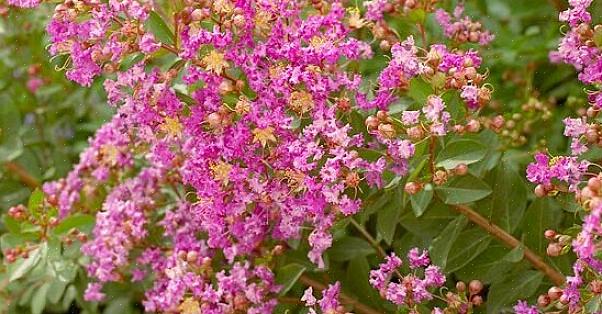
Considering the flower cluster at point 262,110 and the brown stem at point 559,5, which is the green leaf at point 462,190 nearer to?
the flower cluster at point 262,110

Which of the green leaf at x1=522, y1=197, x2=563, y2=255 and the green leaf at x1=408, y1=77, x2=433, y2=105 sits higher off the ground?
the green leaf at x1=408, y1=77, x2=433, y2=105

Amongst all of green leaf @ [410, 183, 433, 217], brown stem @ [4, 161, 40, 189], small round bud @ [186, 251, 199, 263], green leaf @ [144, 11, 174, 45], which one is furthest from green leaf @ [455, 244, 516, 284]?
brown stem @ [4, 161, 40, 189]

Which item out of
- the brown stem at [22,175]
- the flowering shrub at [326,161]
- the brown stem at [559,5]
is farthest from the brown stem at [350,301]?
the brown stem at [22,175]

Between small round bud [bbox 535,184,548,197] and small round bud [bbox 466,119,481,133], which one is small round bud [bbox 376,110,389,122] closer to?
small round bud [bbox 466,119,481,133]

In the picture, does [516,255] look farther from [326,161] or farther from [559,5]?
[559,5]

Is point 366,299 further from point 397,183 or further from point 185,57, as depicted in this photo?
point 185,57

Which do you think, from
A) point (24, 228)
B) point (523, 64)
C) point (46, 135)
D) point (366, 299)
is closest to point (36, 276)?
point (24, 228)

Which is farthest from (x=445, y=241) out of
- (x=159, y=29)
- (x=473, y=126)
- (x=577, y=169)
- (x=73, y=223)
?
(x=73, y=223)
